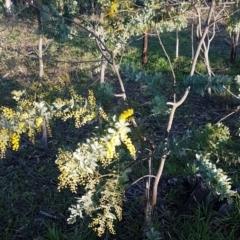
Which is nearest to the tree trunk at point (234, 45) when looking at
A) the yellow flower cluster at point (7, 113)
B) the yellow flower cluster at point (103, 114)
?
the yellow flower cluster at point (103, 114)

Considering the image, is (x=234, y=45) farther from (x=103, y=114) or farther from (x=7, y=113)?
(x=7, y=113)

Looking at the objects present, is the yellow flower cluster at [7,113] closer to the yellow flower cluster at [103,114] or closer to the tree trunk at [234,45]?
the yellow flower cluster at [103,114]

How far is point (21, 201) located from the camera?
3.74m

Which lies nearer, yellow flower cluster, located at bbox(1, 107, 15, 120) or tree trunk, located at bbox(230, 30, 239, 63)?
yellow flower cluster, located at bbox(1, 107, 15, 120)

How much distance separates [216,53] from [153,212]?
6406mm

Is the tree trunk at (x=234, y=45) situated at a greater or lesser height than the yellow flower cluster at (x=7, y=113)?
lesser

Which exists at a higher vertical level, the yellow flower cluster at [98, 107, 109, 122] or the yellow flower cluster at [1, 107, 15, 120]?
the yellow flower cluster at [1, 107, 15, 120]

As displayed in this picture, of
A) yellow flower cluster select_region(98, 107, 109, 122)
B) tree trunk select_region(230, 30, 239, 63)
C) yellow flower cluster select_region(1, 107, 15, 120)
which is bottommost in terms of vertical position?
tree trunk select_region(230, 30, 239, 63)

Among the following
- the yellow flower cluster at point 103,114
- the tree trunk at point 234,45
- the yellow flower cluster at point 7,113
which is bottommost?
the tree trunk at point 234,45

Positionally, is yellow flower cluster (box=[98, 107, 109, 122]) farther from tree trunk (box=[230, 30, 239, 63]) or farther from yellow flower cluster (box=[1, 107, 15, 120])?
tree trunk (box=[230, 30, 239, 63])

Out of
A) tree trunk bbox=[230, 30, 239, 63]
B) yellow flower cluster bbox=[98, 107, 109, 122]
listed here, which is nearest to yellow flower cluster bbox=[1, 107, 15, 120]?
yellow flower cluster bbox=[98, 107, 109, 122]

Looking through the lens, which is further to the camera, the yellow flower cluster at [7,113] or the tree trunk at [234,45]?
the tree trunk at [234,45]

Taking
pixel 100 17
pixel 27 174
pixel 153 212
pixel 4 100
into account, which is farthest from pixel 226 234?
pixel 4 100

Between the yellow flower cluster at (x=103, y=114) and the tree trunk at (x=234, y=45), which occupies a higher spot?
the yellow flower cluster at (x=103, y=114)
